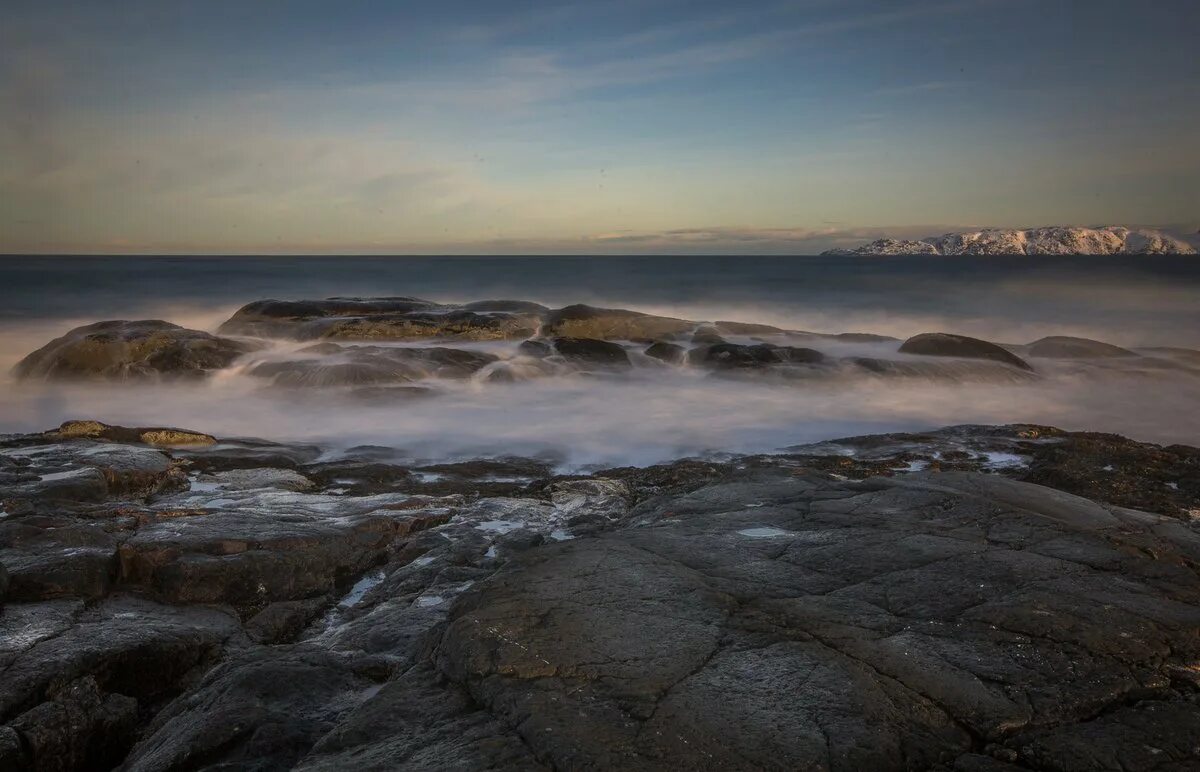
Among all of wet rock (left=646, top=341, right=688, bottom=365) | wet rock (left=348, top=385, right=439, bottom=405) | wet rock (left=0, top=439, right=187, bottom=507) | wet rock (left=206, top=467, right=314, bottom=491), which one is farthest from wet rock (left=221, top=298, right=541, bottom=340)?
wet rock (left=206, top=467, right=314, bottom=491)

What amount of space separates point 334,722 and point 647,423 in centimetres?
1091

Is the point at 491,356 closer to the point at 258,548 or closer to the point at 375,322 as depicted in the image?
the point at 375,322

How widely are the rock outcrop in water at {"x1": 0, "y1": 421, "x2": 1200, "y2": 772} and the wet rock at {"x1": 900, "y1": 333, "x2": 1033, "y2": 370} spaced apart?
13267mm

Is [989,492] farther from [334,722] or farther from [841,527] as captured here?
[334,722]

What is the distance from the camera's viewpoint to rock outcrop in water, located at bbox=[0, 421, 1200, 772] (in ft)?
10.2


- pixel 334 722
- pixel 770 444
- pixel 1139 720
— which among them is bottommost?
pixel 770 444

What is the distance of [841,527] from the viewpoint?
5.43 meters

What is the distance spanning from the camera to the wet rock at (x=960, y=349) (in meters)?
18.6

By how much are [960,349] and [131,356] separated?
64.4 feet

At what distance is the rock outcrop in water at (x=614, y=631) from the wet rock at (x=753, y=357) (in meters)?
11.3

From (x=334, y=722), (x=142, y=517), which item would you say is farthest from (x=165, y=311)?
(x=334, y=722)

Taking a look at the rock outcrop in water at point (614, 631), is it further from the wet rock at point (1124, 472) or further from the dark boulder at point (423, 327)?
the dark boulder at point (423, 327)

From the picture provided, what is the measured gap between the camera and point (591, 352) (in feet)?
63.9

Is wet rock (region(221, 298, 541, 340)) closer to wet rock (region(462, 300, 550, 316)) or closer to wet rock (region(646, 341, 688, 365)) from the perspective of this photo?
wet rock (region(462, 300, 550, 316))
